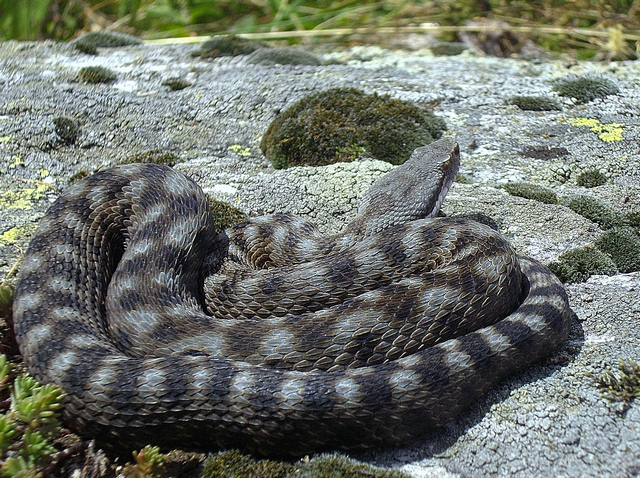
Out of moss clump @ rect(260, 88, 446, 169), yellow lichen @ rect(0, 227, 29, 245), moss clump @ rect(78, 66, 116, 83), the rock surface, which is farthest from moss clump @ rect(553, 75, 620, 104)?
yellow lichen @ rect(0, 227, 29, 245)

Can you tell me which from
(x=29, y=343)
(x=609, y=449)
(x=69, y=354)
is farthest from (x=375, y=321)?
(x=29, y=343)

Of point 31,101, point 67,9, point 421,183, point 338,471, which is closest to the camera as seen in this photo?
point 338,471

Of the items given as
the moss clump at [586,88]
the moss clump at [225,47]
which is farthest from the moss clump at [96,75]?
the moss clump at [586,88]

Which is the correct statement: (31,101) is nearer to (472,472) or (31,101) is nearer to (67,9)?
(67,9)

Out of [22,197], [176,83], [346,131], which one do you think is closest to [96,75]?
[176,83]

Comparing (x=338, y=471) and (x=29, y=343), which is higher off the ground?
(x=29, y=343)

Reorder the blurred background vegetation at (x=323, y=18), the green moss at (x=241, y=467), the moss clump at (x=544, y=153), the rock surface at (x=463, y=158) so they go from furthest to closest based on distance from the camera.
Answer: the blurred background vegetation at (x=323, y=18) < the moss clump at (x=544, y=153) < the rock surface at (x=463, y=158) < the green moss at (x=241, y=467)

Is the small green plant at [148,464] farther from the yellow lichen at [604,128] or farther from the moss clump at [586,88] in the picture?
the moss clump at [586,88]
